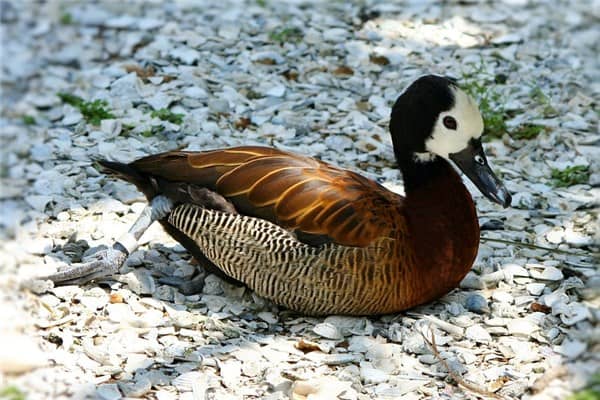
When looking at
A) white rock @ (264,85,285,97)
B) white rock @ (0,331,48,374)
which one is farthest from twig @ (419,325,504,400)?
white rock @ (264,85,285,97)

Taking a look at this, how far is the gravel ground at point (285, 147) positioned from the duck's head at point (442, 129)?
57 centimetres

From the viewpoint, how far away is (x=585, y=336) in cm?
345

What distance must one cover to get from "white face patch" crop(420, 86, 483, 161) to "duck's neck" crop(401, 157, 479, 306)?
8 cm

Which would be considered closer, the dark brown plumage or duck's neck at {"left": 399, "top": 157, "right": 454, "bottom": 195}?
the dark brown plumage

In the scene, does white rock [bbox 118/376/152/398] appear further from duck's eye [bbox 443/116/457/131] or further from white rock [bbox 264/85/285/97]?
white rock [bbox 264/85/285/97]

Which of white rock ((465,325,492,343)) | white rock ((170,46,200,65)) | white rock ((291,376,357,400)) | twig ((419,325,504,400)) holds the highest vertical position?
white rock ((170,46,200,65))

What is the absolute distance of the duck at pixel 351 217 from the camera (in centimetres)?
465

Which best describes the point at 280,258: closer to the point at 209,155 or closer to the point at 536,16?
the point at 209,155

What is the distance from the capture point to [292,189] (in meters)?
4.75

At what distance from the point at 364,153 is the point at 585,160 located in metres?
1.31

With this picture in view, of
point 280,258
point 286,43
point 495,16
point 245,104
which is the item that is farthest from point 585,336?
point 495,16

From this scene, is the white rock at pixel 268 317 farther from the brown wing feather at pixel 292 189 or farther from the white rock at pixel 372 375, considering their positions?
the white rock at pixel 372 375

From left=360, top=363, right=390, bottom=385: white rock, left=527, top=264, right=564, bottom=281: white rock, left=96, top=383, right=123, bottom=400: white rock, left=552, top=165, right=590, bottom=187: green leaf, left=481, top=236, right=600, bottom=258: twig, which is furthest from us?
left=552, top=165, right=590, bottom=187: green leaf

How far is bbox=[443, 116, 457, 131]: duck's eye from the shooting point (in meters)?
4.74
